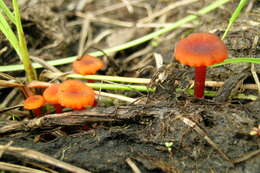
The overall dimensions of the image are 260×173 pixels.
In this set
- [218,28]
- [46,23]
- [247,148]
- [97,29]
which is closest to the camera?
[247,148]

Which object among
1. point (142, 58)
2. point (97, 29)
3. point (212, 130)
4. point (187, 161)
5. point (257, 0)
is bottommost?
point (187, 161)

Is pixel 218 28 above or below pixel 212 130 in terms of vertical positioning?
above

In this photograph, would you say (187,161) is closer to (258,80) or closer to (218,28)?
(258,80)

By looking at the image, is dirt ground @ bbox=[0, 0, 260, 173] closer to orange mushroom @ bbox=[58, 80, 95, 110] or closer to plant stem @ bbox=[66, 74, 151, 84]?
orange mushroom @ bbox=[58, 80, 95, 110]

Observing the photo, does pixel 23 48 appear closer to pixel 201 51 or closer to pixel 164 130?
pixel 164 130

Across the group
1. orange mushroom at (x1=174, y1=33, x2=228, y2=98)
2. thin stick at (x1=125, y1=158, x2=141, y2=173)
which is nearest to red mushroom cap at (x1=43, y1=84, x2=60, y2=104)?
thin stick at (x1=125, y1=158, x2=141, y2=173)

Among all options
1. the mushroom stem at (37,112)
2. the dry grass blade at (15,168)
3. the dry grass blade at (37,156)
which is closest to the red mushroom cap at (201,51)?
the dry grass blade at (37,156)

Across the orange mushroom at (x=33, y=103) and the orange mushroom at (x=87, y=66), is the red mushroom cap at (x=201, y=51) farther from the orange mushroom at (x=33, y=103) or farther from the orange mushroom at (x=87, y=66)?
the orange mushroom at (x=33, y=103)

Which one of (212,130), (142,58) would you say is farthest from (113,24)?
(212,130)
